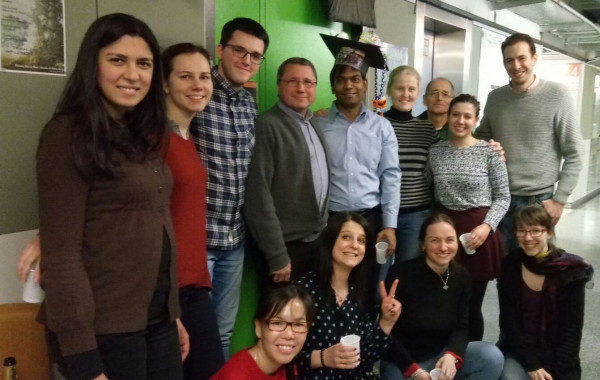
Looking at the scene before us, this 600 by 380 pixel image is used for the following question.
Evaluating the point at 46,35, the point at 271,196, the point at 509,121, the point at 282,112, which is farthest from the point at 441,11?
the point at 46,35

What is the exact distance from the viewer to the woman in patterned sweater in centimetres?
255

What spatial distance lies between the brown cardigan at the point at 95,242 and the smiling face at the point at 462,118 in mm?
1683

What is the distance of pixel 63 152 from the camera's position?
45.5 inches

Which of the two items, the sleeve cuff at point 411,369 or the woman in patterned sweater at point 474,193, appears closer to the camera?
the sleeve cuff at point 411,369

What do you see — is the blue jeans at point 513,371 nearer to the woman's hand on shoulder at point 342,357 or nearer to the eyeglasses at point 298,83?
the woman's hand on shoulder at point 342,357

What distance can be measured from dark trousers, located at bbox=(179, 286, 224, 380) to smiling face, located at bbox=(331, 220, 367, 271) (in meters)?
0.59

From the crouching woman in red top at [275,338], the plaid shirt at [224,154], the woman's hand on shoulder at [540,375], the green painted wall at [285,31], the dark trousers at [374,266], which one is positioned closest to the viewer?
the crouching woman in red top at [275,338]

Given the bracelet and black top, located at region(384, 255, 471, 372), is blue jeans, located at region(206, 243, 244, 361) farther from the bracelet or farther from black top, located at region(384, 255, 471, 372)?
the bracelet

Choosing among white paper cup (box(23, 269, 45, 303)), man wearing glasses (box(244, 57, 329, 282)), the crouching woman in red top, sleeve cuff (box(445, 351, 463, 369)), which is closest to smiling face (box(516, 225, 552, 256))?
sleeve cuff (box(445, 351, 463, 369))

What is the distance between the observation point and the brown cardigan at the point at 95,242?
1157 mm

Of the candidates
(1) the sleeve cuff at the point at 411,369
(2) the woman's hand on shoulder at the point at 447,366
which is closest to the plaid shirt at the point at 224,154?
(1) the sleeve cuff at the point at 411,369

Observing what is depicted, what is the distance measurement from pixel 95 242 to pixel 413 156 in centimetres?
190

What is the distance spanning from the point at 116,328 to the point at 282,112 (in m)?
1.32

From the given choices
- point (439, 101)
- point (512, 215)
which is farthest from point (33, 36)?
point (512, 215)
